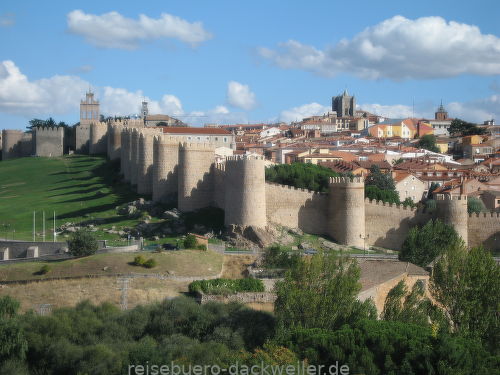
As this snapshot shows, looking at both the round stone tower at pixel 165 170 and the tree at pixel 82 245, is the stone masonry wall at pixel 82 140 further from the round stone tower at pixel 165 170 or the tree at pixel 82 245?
the tree at pixel 82 245

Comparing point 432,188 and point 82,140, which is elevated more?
point 82,140

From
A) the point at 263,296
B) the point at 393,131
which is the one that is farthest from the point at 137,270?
the point at 393,131

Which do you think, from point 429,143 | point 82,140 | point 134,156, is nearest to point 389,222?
point 134,156

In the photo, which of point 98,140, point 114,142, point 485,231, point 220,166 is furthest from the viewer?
point 98,140

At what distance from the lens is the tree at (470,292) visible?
30.0 meters

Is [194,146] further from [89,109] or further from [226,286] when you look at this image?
[89,109]

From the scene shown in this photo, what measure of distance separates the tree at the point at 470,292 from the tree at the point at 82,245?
14903 millimetres

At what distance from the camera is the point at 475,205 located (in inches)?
2173

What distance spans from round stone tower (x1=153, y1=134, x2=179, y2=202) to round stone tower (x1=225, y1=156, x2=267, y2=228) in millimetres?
5719

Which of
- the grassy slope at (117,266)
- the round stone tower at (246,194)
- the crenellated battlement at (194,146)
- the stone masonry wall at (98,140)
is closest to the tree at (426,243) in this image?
the round stone tower at (246,194)

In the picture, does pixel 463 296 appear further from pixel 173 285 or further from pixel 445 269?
pixel 173 285

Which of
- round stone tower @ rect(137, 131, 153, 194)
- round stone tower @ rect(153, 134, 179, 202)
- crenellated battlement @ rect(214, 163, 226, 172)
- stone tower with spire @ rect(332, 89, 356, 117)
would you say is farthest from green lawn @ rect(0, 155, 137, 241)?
stone tower with spire @ rect(332, 89, 356, 117)

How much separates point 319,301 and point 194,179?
64.2ft

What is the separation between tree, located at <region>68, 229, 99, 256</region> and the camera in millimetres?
40344
